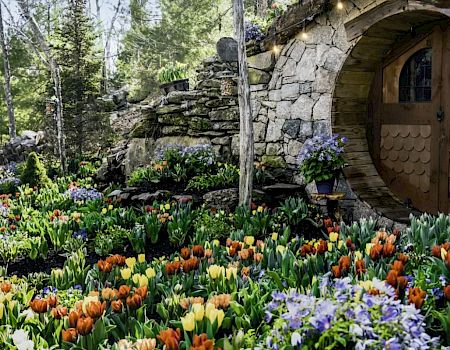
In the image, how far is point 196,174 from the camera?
18.3 ft

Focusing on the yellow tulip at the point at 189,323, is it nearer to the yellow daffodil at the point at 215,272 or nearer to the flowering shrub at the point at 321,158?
the yellow daffodil at the point at 215,272

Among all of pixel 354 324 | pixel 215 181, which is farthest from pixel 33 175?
pixel 354 324

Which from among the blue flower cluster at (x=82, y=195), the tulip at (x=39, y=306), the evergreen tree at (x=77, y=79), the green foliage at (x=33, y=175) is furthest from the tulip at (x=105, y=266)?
the evergreen tree at (x=77, y=79)

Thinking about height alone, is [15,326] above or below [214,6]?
below

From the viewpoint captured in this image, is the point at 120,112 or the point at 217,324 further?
the point at 120,112

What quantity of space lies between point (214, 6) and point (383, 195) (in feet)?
38.0

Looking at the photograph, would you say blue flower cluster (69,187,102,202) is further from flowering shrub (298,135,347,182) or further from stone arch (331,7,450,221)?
Result: stone arch (331,7,450,221)

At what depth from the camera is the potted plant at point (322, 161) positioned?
4.32 metres

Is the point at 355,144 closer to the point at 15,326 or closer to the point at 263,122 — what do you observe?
the point at 263,122

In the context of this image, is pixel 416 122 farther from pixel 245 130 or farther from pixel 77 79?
pixel 77 79

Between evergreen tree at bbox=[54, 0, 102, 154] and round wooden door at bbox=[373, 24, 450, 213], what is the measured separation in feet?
22.2

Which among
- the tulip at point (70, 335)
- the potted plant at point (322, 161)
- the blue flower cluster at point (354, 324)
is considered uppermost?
the potted plant at point (322, 161)

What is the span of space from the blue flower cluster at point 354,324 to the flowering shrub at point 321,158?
9.05ft

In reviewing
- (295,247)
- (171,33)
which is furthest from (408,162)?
(171,33)
